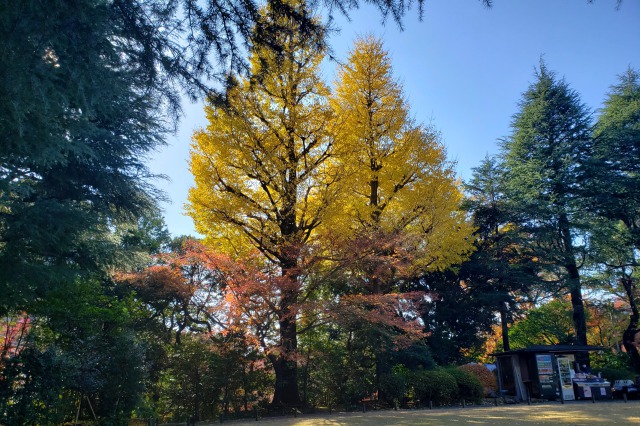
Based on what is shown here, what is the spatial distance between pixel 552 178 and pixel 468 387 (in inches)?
494

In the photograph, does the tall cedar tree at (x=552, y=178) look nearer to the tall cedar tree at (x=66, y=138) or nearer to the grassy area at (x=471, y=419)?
the grassy area at (x=471, y=419)

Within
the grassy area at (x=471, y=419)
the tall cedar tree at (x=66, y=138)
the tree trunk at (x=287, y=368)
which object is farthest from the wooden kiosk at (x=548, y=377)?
the tall cedar tree at (x=66, y=138)

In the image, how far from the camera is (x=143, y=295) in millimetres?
14648

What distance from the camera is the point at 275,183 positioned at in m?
11.4

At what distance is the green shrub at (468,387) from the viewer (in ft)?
45.2

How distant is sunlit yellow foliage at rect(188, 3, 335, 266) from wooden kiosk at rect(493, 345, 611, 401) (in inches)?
393

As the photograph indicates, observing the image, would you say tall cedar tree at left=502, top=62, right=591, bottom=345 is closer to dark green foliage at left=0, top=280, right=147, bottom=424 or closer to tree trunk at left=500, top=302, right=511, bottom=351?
tree trunk at left=500, top=302, right=511, bottom=351

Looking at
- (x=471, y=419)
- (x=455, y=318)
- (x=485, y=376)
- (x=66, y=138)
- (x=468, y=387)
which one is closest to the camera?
(x=66, y=138)

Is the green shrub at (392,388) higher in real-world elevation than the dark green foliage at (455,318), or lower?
lower

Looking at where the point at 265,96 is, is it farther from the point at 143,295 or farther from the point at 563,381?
the point at 563,381

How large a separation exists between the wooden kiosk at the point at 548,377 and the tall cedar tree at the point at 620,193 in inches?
305

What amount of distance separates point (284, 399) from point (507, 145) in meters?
19.6

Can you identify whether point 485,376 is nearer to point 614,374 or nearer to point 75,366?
point 614,374

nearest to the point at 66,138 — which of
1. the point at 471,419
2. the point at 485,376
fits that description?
the point at 471,419
